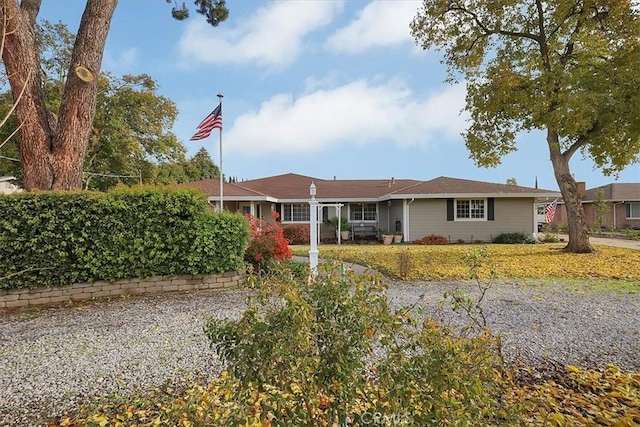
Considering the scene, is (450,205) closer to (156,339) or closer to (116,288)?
(116,288)

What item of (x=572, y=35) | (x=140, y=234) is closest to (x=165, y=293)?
(x=140, y=234)

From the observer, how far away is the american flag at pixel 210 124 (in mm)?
12273

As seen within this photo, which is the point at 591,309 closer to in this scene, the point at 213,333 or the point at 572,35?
the point at 213,333

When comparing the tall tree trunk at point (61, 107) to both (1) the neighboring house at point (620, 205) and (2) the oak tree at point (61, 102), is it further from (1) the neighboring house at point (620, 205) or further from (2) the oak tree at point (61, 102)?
(1) the neighboring house at point (620, 205)

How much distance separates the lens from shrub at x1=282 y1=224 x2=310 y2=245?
17.7 metres

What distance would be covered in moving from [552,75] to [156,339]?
13027mm

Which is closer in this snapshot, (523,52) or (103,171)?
(523,52)

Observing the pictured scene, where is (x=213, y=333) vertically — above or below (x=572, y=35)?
below

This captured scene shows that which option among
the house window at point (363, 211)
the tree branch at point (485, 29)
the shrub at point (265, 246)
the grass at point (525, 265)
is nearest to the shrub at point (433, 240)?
the house window at point (363, 211)

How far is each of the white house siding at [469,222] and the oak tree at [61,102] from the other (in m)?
14.5

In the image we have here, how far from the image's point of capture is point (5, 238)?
6.11 meters

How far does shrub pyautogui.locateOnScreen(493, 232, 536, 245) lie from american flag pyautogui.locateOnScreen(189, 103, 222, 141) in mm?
14782

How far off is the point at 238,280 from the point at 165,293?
5.04ft

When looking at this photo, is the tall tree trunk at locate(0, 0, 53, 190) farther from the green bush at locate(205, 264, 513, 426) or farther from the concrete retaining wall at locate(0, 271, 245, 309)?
the green bush at locate(205, 264, 513, 426)
